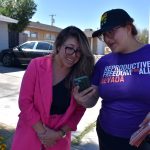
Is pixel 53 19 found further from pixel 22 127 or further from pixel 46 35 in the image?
pixel 22 127

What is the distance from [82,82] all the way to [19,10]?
23461 mm

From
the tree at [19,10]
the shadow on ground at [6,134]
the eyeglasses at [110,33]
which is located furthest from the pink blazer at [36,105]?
the tree at [19,10]

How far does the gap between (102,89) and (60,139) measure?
645 millimetres

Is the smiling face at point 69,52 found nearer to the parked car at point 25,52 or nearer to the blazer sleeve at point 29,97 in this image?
the blazer sleeve at point 29,97

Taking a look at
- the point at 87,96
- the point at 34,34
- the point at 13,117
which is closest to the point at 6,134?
the point at 13,117

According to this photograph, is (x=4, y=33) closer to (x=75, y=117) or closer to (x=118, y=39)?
(x=75, y=117)

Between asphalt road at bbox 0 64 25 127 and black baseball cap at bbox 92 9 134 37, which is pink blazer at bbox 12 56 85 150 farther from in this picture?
asphalt road at bbox 0 64 25 127

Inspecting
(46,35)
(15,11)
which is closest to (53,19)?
(46,35)

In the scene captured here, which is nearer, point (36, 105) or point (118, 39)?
point (118, 39)

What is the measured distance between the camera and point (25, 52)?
16859 millimetres

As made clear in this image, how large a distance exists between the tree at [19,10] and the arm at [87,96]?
22839 mm

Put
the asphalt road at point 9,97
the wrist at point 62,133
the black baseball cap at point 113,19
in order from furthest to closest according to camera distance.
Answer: the asphalt road at point 9,97 → the wrist at point 62,133 → the black baseball cap at point 113,19

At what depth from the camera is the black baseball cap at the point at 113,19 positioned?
2699 mm

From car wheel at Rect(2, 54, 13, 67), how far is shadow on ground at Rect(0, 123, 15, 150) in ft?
37.4
